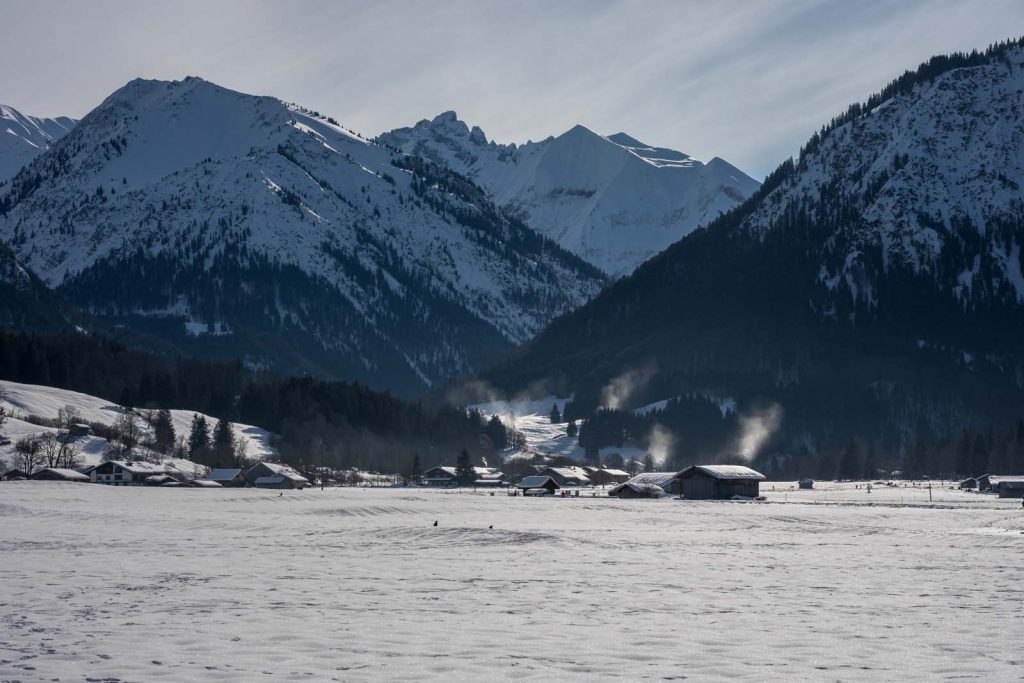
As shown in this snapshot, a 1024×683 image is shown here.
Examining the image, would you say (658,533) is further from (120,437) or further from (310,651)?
(120,437)

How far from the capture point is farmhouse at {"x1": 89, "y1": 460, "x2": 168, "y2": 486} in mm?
148000

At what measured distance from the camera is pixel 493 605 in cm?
3497

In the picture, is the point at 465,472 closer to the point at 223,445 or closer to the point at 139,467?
the point at 223,445

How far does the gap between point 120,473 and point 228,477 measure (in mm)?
18501

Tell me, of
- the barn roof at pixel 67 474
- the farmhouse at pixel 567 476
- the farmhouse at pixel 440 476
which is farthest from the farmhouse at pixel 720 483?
the barn roof at pixel 67 474

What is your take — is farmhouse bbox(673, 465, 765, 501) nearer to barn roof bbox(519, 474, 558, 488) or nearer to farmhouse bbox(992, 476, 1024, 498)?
barn roof bbox(519, 474, 558, 488)

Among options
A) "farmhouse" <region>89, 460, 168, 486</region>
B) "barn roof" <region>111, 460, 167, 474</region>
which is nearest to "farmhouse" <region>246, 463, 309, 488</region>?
"barn roof" <region>111, 460, 167, 474</region>

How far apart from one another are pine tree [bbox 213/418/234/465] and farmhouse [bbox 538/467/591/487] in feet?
165

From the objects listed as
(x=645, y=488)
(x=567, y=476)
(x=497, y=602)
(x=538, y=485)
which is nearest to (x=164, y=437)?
(x=567, y=476)

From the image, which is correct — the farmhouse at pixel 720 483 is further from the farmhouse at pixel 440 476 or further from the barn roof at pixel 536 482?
the farmhouse at pixel 440 476

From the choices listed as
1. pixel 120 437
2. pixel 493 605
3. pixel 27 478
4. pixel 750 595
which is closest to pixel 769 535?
pixel 750 595

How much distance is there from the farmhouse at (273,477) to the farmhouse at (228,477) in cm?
104

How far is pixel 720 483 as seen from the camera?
142 m

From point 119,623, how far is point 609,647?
12.7 m
